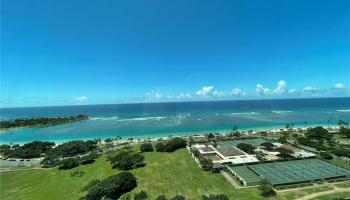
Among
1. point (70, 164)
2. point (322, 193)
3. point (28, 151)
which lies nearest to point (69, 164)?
point (70, 164)

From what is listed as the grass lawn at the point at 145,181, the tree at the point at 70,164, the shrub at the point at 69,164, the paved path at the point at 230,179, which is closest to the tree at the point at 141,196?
the grass lawn at the point at 145,181

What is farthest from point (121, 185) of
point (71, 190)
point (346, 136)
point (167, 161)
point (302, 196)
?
point (346, 136)

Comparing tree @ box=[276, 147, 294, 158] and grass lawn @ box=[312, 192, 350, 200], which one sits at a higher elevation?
tree @ box=[276, 147, 294, 158]

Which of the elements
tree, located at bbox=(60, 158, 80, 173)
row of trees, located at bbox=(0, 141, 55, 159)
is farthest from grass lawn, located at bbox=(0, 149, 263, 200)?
row of trees, located at bbox=(0, 141, 55, 159)

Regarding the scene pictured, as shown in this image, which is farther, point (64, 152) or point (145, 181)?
point (64, 152)

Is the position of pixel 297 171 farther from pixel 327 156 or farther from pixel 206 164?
pixel 206 164

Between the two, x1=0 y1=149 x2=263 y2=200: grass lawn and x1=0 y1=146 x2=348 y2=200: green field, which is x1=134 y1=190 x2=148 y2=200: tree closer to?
x1=0 y1=149 x2=263 y2=200: grass lawn

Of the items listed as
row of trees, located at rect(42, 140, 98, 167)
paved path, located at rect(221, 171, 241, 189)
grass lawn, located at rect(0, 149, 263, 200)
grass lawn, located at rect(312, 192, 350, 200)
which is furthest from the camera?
row of trees, located at rect(42, 140, 98, 167)
